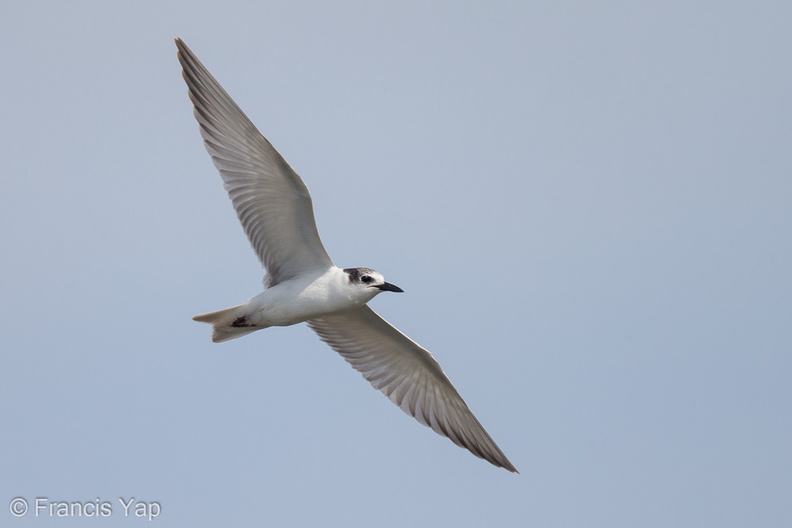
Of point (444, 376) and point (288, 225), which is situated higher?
point (288, 225)

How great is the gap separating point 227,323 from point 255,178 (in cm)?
184

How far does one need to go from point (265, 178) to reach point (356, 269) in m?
1.58

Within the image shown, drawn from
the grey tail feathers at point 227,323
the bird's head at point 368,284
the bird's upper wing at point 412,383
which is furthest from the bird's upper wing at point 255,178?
the bird's upper wing at point 412,383

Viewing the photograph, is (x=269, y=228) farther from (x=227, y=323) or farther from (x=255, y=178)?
(x=227, y=323)

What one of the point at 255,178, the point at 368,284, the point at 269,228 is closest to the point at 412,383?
the point at 368,284

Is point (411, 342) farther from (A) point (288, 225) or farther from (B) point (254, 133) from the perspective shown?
(B) point (254, 133)

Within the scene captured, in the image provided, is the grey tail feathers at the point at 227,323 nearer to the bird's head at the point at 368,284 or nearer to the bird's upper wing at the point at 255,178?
the bird's upper wing at the point at 255,178

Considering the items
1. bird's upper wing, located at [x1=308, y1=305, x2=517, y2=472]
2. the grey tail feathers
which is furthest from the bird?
bird's upper wing, located at [x1=308, y1=305, x2=517, y2=472]

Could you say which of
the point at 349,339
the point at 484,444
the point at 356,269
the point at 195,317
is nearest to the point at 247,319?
the point at 195,317

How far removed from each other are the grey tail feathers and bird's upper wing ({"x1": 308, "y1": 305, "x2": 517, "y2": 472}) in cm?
205

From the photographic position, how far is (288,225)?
1394 cm

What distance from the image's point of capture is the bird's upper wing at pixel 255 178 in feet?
44.4

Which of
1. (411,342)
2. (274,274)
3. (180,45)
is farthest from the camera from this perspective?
(411,342)

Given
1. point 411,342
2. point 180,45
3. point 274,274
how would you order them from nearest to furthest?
point 180,45, point 274,274, point 411,342
